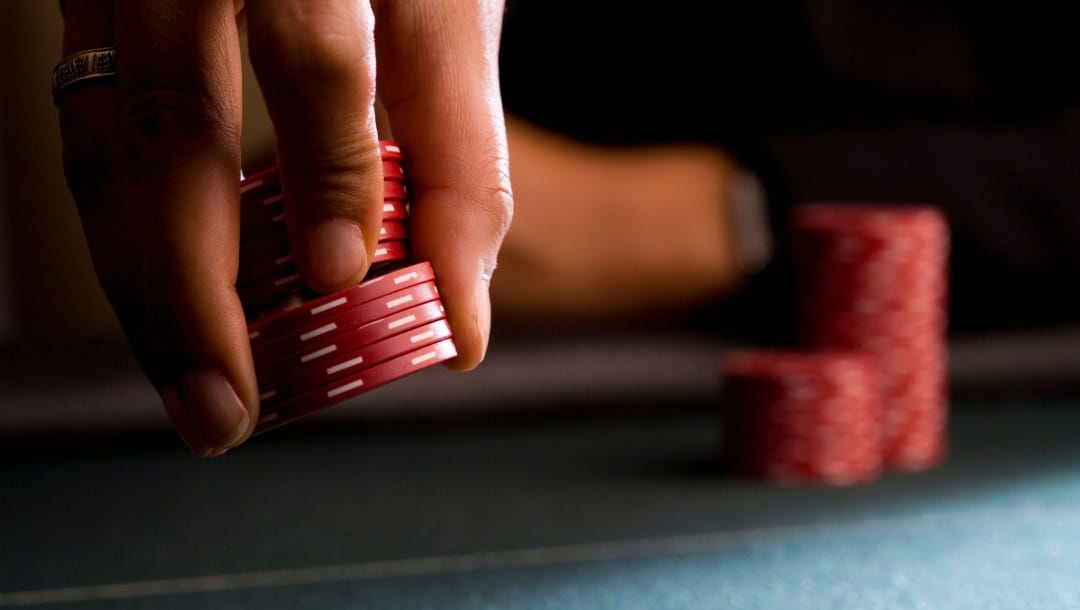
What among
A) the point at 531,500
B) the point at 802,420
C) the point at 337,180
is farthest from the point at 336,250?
the point at 802,420

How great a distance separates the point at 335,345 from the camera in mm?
993

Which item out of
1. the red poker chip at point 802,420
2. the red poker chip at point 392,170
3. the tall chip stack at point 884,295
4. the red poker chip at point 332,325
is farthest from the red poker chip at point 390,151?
the tall chip stack at point 884,295

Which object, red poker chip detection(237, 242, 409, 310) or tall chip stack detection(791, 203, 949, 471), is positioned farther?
tall chip stack detection(791, 203, 949, 471)

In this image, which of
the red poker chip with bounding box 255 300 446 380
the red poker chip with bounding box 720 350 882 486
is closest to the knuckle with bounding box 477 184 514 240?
the red poker chip with bounding box 255 300 446 380

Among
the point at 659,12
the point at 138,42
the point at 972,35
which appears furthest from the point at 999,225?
the point at 138,42

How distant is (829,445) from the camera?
6.57 ft

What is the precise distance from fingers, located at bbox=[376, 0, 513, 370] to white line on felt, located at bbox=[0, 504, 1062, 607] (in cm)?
43

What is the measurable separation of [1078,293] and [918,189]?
41cm

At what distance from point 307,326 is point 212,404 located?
0.32ft

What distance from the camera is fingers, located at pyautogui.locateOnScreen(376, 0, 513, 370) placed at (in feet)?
3.42

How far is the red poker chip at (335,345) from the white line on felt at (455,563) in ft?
1.45

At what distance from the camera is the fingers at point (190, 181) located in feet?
2.94

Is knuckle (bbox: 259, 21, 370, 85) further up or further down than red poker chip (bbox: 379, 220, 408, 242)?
further up

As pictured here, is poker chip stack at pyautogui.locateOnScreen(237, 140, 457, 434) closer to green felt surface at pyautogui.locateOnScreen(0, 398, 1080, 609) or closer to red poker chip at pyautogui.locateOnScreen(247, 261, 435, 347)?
red poker chip at pyautogui.locateOnScreen(247, 261, 435, 347)
